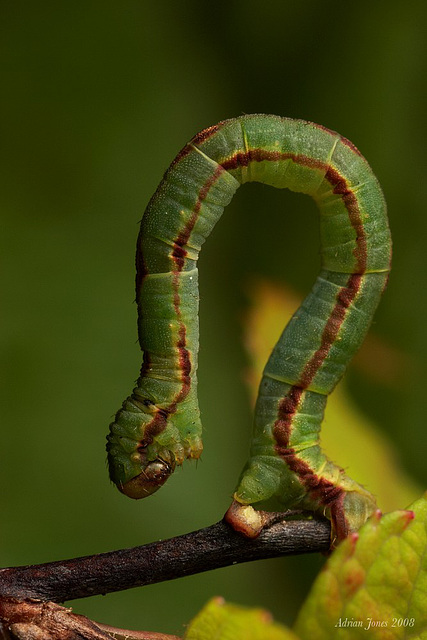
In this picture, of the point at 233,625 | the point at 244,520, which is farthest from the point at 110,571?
the point at 233,625

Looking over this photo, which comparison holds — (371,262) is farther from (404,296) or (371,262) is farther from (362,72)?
(362,72)

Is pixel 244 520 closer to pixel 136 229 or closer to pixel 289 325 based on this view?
pixel 289 325

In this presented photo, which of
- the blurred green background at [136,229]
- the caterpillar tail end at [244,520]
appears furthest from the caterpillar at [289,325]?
the blurred green background at [136,229]

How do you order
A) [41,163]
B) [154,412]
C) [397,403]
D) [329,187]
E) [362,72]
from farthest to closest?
[41,163] → [362,72] → [397,403] → [329,187] → [154,412]

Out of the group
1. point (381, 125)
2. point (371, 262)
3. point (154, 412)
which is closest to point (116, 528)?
point (154, 412)

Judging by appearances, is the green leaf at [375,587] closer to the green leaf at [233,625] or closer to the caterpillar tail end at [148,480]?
the green leaf at [233,625]

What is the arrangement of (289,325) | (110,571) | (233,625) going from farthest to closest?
1. (289,325)
2. (110,571)
3. (233,625)
